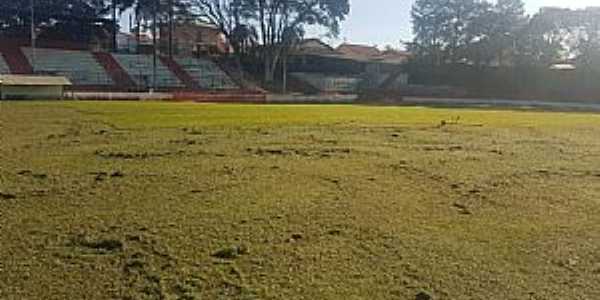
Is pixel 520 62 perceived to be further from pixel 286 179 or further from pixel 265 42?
pixel 286 179

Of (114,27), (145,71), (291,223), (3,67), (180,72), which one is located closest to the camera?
(291,223)

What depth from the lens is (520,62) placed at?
56094mm

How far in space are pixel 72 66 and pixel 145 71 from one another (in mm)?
5763

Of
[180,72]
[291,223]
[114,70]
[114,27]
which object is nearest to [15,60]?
[114,70]

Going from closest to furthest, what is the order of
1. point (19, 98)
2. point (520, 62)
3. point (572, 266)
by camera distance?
point (572, 266)
point (19, 98)
point (520, 62)

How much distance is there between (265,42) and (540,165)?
47.0m

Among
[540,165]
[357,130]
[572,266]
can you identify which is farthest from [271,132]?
[572,266]

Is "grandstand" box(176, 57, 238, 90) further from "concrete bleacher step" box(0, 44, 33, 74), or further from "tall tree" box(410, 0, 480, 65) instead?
"tall tree" box(410, 0, 480, 65)

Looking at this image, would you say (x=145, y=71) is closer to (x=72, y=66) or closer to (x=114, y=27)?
(x=72, y=66)

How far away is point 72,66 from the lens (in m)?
49.1

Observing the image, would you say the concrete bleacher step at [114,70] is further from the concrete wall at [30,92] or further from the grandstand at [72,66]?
the concrete wall at [30,92]

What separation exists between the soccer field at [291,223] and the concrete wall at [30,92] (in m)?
20.6

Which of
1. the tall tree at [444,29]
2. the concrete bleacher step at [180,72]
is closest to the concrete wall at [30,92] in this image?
the concrete bleacher step at [180,72]

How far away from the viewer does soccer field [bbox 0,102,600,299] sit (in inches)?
191
